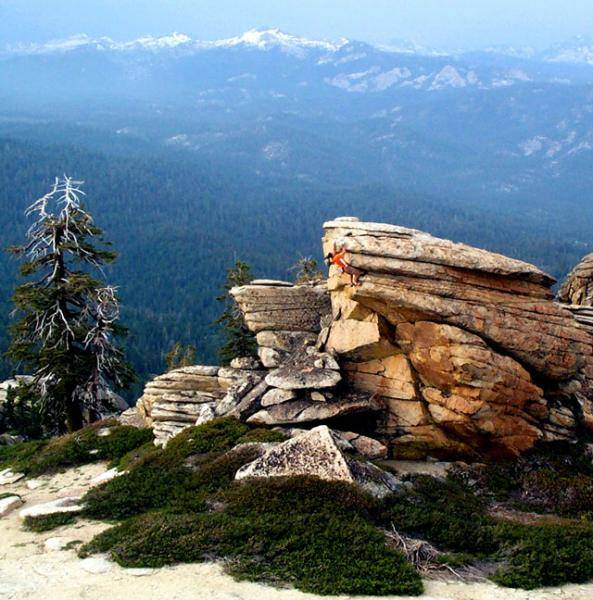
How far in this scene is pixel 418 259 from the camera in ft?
79.7

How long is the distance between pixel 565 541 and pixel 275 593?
8047 mm

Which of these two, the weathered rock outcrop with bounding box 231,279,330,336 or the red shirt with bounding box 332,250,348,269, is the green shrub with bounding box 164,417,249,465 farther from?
the red shirt with bounding box 332,250,348,269

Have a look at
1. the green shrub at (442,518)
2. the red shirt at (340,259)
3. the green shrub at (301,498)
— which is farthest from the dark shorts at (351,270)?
the green shrub at (301,498)

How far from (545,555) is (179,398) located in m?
15.8

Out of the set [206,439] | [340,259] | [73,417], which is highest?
[340,259]

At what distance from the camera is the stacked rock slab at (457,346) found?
2378 cm

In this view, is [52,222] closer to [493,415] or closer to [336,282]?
[336,282]

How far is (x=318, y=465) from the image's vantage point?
65.1 ft

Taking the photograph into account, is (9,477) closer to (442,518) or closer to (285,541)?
(285,541)

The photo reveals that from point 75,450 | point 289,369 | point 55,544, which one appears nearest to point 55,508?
point 55,544

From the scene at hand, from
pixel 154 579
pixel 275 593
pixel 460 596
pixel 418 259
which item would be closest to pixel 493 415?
pixel 418 259

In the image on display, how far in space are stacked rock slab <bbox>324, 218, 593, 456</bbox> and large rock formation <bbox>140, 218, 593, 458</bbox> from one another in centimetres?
4

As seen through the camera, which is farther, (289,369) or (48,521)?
(289,369)

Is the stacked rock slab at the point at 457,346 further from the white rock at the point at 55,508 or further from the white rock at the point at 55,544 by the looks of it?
the white rock at the point at 55,544
